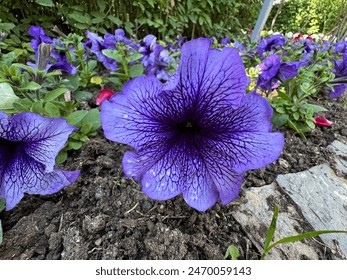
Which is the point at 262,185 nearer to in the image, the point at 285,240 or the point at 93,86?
the point at 285,240

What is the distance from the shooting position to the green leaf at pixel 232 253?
2.86 feet

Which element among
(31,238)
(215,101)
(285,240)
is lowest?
(31,238)

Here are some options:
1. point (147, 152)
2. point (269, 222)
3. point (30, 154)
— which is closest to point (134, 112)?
point (147, 152)

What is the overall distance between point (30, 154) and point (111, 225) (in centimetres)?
34

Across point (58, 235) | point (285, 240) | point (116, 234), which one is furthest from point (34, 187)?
point (285, 240)

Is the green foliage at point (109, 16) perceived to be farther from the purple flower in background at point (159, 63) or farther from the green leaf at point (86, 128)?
the green leaf at point (86, 128)

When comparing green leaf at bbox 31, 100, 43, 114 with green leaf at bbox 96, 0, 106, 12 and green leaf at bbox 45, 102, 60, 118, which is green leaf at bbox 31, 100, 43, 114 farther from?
green leaf at bbox 96, 0, 106, 12

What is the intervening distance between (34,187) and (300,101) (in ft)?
4.14

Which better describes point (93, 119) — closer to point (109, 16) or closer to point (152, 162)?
point (152, 162)

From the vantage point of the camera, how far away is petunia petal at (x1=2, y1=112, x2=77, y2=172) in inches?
31.8

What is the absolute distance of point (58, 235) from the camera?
3.03 feet

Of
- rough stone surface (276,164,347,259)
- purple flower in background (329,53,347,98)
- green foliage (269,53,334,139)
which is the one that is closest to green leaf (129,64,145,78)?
green foliage (269,53,334,139)

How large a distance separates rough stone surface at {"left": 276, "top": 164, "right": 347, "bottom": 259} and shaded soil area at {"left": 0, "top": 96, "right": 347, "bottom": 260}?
0.09m

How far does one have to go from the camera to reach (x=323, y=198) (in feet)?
3.88
